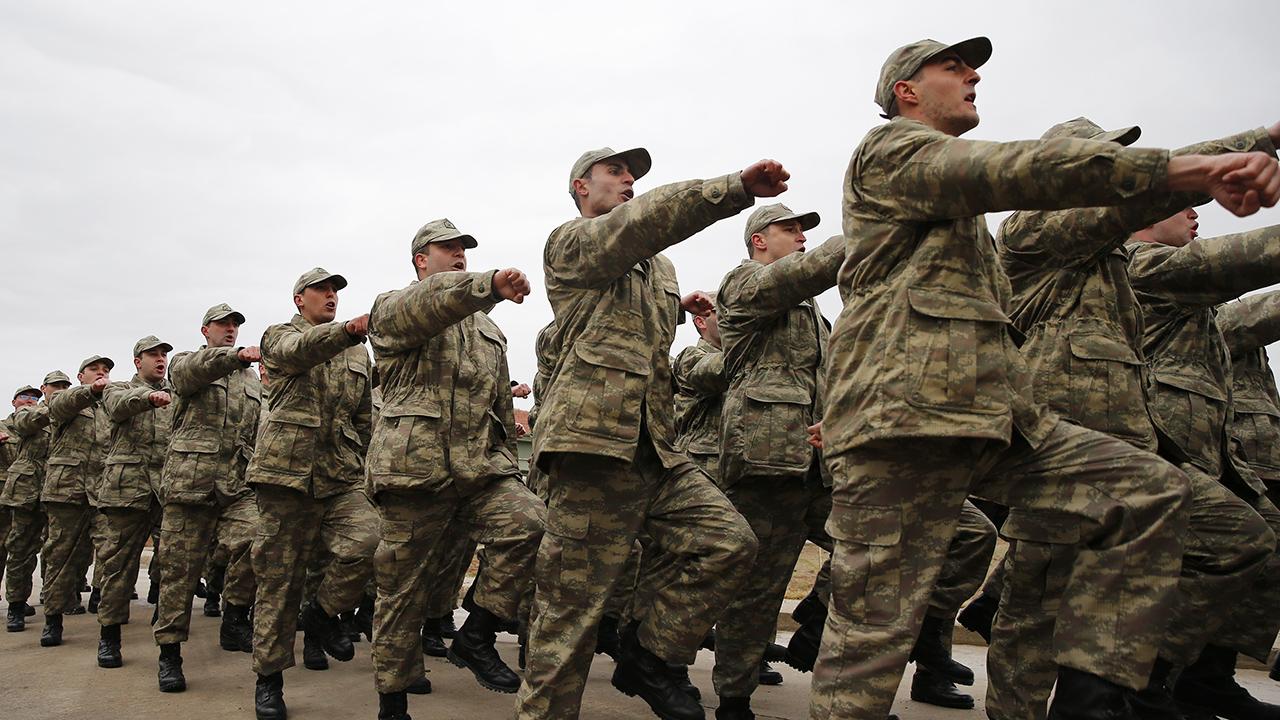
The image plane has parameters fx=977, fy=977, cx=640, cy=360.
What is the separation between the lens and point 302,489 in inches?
254

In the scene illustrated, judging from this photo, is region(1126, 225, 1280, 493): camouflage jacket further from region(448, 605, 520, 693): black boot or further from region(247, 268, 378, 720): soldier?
region(247, 268, 378, 720): soldier

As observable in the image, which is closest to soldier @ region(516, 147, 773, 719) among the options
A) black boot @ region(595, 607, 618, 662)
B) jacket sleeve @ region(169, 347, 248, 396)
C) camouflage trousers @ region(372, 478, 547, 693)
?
camouflage trousers @ region(372, 478, 547, 693)

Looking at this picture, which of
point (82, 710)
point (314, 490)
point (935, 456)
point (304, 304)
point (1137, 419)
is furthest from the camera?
point (304, 304)

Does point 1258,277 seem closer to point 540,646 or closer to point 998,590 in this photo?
point 998,590

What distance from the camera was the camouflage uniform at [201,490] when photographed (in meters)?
7.19

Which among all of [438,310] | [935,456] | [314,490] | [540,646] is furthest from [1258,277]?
[314,490]

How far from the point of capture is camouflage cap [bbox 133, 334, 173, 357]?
33.0 ft

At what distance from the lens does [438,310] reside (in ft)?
17.0

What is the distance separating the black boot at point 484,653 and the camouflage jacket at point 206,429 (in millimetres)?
2656

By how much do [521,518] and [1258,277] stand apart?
12.4 ft

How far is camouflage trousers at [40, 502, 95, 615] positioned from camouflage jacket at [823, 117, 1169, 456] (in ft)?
28.4

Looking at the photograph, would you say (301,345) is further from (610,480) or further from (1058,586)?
(1058,586)

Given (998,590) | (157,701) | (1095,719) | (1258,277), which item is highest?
(1258,277)

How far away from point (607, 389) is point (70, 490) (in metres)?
7.98
